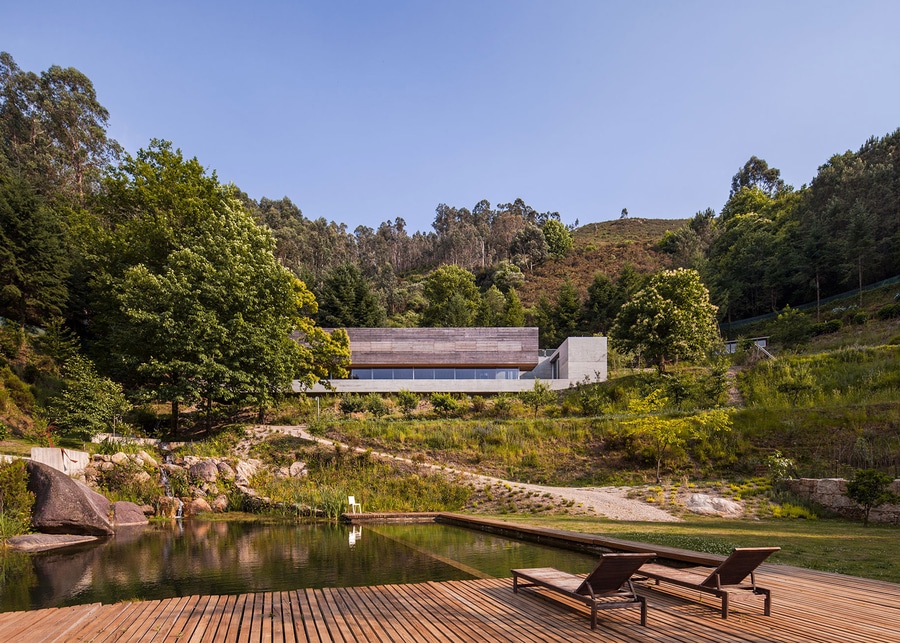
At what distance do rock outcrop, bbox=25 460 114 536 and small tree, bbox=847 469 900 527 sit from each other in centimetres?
1795

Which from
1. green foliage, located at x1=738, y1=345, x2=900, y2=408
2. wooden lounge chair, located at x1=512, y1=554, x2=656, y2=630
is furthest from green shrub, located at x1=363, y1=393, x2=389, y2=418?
wooden lounge chair, located at x1=512, y1=554, x2=656, y2=630

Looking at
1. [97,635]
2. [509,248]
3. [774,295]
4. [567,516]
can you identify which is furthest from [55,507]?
[509,248]

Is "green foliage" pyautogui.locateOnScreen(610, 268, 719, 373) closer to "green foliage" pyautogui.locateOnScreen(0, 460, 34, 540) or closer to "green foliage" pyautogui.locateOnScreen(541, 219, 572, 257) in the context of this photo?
"green foliage" pyautogui.locateOnScreen(0, 460, 34, 540)

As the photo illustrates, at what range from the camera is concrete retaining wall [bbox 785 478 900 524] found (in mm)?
12367

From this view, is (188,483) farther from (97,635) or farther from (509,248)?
(509,248)

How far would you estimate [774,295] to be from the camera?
5159cm

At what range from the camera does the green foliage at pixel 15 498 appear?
1166 cm

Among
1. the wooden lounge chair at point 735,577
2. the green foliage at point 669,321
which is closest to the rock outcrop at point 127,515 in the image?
the wooden lounge chair at point 735,577

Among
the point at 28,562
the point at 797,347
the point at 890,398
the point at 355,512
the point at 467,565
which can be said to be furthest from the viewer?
the point at 797,347

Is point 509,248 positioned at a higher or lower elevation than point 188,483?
higher

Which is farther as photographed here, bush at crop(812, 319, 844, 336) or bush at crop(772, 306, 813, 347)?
bush at crop(812, 319, 844, 336)

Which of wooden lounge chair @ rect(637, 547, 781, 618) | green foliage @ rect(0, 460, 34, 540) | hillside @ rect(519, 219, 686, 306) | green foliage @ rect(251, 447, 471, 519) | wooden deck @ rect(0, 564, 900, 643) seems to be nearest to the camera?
wooden deck @ rect(0, 564, 900, 643)

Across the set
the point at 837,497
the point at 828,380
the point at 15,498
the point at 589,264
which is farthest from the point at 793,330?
the point at 589,264

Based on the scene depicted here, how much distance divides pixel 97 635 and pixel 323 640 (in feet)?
6.91
